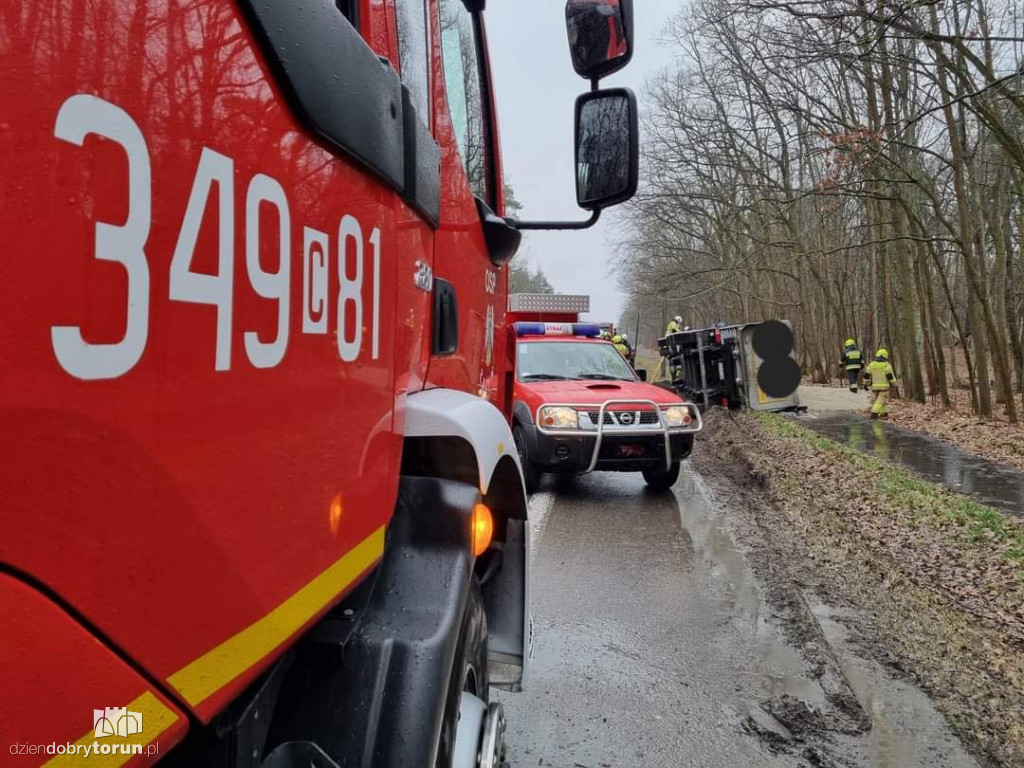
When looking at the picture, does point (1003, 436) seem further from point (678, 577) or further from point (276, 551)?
point (276, 551)

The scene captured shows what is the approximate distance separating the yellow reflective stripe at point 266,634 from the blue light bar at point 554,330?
8.42 meters

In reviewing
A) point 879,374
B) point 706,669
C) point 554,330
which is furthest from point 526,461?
point 879,374

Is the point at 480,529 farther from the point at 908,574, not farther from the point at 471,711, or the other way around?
the point at 908,574

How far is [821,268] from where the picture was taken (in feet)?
103

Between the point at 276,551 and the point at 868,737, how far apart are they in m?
2.98

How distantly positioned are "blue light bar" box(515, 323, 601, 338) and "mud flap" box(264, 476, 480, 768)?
8135 mm

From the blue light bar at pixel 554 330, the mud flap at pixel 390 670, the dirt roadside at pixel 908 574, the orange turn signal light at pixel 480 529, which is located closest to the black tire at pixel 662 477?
the dirt roadside at pixel 908 574

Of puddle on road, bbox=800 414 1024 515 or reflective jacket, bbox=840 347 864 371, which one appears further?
reflective jacket, bbox=840 347 864 371

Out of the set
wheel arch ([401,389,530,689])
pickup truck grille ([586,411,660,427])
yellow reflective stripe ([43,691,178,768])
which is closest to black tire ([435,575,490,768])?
wheel arch ([401,389,530,689])

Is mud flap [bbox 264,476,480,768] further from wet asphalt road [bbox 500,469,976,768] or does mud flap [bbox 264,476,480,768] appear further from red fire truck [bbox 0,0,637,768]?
wet asphalt road [bbox 500,469,976,768]

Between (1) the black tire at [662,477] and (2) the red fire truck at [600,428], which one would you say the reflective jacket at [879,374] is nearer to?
(2) the red fire truck at [600,428]

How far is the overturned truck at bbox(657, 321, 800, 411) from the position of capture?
13008 millimetres

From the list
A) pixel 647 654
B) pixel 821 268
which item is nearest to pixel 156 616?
pixel 647 654

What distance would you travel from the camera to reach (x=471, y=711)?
171cm
